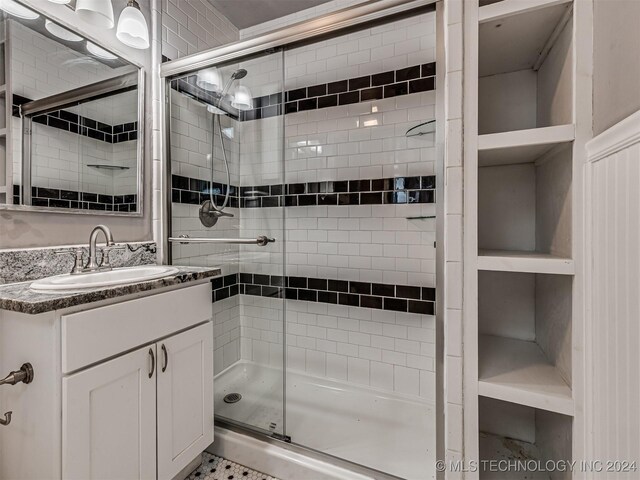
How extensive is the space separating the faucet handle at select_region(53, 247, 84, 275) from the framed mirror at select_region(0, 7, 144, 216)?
0.17 metres

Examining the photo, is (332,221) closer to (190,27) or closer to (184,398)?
(184,398)

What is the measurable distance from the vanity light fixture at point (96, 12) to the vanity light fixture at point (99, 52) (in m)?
0.09

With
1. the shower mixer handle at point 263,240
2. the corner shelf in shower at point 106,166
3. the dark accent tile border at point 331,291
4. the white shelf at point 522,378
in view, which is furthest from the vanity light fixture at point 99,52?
the white shelf at point 522,378

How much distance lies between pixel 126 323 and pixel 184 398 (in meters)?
0.43

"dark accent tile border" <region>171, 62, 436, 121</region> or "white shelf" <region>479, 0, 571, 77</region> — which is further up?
"dark accent tile border" <region>171, 62, 436, 121</region>

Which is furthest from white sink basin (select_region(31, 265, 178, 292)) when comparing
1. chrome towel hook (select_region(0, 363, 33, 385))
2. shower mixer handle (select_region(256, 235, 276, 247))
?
shower mixer handle (select_region(256, 235, 276, 247))

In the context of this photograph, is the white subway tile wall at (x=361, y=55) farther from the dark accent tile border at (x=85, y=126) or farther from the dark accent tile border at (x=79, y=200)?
the dark accent tile border at (x=79, y=200)

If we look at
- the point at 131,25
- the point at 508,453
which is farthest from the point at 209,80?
the point at 508,453

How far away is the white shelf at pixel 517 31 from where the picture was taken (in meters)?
0.93

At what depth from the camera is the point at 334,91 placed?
6.91 ft

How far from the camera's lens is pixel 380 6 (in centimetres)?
118

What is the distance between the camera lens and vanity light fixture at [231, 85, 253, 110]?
1.75 meters

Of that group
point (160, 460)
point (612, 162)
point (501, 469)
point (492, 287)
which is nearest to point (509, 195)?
point (492, 287)

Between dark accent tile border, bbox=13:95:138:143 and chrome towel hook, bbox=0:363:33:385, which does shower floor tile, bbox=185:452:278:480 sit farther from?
dark accent tile border, bbox=13:95:138:143
